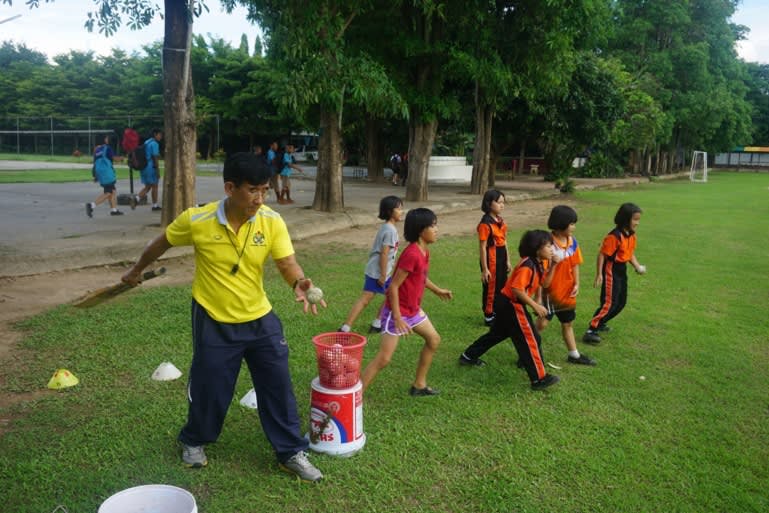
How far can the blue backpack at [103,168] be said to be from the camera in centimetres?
1318

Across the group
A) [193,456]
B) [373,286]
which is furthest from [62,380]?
[373,286]

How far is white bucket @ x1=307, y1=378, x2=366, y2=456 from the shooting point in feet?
12.1

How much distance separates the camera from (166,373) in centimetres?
486

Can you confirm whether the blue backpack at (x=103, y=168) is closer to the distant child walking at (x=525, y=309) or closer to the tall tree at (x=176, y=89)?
the tall tree at (x=176, y=89)

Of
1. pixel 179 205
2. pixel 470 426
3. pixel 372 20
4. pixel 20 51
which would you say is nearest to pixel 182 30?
pixel 179 205

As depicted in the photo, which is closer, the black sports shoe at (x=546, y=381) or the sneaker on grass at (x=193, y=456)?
the sneaker on grass at (x=193, y=456)

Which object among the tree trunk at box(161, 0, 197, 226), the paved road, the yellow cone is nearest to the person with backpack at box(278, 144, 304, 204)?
the paved road

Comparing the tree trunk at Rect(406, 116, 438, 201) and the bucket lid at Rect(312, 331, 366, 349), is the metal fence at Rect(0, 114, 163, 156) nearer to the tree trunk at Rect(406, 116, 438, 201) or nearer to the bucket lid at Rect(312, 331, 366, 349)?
the tree trunk at Rect(406, 116, 438, 201)

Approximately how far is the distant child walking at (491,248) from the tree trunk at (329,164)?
8.65 meters

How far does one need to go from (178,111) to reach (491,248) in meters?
6.35

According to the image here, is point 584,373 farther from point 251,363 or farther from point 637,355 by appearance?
point 251,363

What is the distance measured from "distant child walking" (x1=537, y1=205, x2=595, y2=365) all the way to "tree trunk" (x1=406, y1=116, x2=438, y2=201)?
14107 mm

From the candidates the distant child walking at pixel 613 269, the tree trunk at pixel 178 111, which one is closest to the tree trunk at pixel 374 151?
the tree trunk at pixel 178 111

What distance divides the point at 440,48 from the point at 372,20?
190 centimetres
